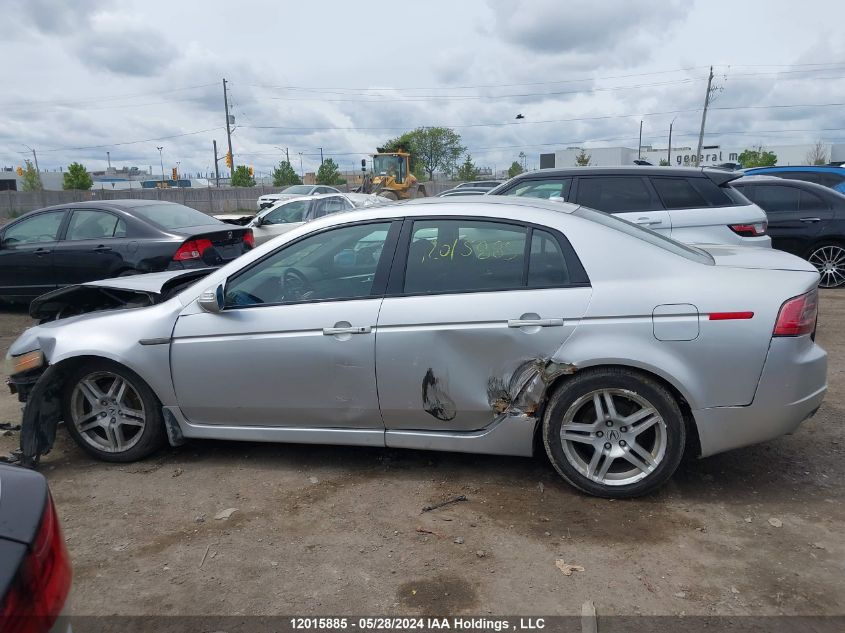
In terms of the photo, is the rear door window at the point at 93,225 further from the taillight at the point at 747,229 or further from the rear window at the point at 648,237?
the taillight at the point at 747,229

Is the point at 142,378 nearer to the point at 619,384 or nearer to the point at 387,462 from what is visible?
the point at 387,462

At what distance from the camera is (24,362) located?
4.31 m

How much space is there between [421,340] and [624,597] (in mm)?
1601

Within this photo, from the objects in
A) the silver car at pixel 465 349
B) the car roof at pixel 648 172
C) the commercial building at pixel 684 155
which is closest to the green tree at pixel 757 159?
the commercial building at pixel 684 155

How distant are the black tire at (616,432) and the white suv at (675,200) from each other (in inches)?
165

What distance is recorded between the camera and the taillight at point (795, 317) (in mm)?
3344

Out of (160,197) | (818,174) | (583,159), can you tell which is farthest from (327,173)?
(818,174)

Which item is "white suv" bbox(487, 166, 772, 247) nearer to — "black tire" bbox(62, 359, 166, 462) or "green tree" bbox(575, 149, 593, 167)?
"black tire" bbox(62, 359, 166, 462)

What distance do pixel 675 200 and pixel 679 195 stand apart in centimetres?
7

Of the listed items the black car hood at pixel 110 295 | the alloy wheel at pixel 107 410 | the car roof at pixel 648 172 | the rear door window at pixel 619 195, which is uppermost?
the car roof at pixel 648 172

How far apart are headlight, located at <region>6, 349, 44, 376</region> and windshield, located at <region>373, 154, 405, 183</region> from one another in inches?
1151

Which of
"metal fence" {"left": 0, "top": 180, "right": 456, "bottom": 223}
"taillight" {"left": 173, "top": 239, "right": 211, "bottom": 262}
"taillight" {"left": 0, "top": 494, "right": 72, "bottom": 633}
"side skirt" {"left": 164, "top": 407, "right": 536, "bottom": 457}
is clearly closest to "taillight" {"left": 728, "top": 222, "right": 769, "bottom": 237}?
"side skirt" {"left": 164, "top": 407, "right": 536, "bottom": 457}

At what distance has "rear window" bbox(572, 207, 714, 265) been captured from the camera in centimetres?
378

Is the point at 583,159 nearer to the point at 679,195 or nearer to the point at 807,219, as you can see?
the point at 807,219
